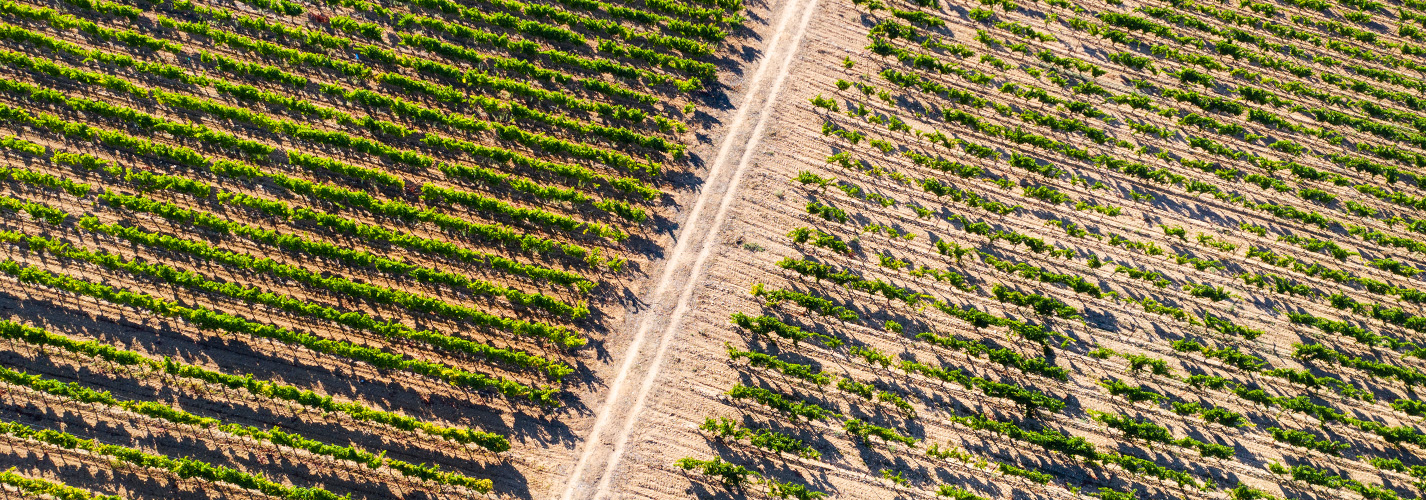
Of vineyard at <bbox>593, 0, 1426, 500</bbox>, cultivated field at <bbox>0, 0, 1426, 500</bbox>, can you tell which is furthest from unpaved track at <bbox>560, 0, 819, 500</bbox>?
vineyard at <bbox>593, 0, 1426, 500</bbox>

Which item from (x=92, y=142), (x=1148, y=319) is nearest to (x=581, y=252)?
(x=92, y=142)

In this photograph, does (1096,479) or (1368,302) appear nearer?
(1096,479)

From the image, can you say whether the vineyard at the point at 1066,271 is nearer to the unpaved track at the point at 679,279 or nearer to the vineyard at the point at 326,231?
the unpaved track at the point at 679,279

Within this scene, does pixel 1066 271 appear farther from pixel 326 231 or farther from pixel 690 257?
pixel 326 231

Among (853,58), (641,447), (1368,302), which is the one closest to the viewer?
(641,447)

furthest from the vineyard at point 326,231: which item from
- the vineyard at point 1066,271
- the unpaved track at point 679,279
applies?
the vineyard at point 1066,271

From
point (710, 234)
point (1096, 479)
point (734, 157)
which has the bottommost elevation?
point (1096, 479)

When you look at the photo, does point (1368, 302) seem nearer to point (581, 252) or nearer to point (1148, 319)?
point (1148, 319)
